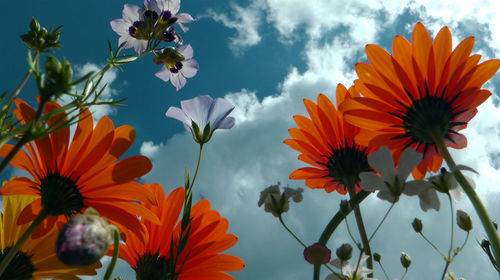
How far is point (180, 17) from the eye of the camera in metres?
1.14

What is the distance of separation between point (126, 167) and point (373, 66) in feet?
1.71

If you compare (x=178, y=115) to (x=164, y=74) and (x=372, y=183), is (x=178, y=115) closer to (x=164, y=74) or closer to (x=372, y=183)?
(x=164, y=74)

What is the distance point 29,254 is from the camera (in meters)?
0.81

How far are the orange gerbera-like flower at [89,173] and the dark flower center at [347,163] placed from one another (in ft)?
1.34

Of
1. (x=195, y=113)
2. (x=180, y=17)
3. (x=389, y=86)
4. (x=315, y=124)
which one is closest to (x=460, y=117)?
(x=389, y=86)

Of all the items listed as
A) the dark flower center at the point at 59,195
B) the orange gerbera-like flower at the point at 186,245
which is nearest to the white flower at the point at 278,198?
the orange gerbera-like flower at the point at 186,245

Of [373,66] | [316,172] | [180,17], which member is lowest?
[316,172]

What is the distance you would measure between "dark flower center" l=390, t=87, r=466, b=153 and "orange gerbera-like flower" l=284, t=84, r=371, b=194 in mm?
100

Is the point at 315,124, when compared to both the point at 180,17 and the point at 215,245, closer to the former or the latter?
the point at 215,245

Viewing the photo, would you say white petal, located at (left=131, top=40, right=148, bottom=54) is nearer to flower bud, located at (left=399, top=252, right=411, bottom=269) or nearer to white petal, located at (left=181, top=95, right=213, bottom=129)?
white petal, located at (left=181, top=95, right=213, bottom=129)

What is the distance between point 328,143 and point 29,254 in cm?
66

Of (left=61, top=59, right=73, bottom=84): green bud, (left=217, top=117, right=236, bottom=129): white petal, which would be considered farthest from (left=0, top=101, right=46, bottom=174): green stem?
(left=217, top=117, right=236, bottom=129): white petal

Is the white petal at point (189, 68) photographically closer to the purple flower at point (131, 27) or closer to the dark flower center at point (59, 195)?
the purple flower at point (131, 27)

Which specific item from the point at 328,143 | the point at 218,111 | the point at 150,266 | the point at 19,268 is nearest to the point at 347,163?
the point at 328,143
